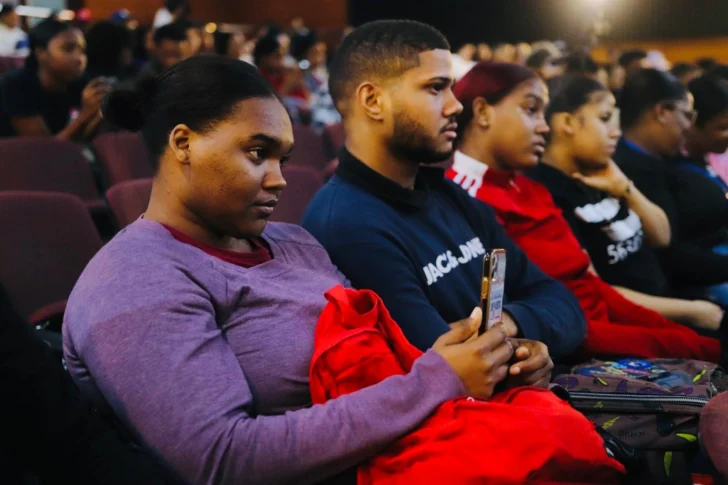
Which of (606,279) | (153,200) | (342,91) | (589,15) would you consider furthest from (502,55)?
(153,200)

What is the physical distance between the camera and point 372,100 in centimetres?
182

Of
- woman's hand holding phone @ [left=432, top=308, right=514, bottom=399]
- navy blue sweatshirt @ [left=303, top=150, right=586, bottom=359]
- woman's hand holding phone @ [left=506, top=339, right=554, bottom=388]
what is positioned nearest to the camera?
woman's hand holding phone @ [left=432, top=308, right=514, bottom=399]

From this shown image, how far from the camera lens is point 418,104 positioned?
178 cm

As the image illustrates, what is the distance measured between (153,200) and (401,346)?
453 millimetres

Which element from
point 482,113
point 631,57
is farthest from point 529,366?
point 631,57

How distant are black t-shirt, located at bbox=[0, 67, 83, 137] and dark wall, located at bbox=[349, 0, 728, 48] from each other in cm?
849

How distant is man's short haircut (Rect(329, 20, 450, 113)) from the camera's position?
1.80m

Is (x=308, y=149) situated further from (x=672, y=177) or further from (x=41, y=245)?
(x=41, y=245)

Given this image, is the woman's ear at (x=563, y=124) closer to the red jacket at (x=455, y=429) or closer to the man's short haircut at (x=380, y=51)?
the man's short haircut at (x=380, y=51)

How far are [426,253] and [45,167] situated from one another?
72.6 inches

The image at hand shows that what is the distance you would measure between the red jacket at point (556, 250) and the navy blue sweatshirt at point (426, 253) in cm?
21

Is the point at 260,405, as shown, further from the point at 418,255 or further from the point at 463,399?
the point at 418,255

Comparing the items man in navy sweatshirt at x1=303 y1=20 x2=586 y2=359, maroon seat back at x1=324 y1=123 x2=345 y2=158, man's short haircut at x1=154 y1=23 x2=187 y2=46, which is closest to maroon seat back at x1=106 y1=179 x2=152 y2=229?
man in navy sweatshirt at x1=303 y1=20 x2=586 y2=359

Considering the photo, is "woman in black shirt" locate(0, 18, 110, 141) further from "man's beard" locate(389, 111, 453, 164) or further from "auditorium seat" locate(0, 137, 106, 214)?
"man's beard" locate(389, 111, 453, 164)
